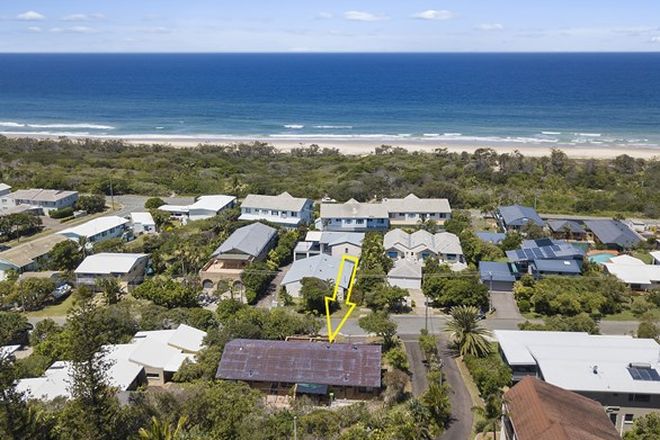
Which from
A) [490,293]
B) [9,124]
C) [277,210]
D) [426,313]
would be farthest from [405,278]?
[9,124]

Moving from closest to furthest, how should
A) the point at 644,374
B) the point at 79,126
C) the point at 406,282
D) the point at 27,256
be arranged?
1. the point at 644,374
2. the point at 406,282
3. the point at 27,256
4. the point at 79,126

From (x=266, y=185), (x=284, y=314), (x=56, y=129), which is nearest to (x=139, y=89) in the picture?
(x=56, y=129)

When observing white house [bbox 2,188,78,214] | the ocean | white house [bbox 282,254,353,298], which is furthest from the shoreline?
white house [bbox 282,254,353,298]

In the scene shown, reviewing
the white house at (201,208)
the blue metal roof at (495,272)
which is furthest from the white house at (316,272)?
the white house at (201,208)

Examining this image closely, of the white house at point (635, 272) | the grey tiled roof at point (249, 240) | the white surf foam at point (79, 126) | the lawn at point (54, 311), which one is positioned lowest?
the white surf foam at point (79, 126)

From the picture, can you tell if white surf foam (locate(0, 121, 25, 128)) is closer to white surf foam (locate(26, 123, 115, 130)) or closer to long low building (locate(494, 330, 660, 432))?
white surf foam (locate(26, 123, 115, 130))

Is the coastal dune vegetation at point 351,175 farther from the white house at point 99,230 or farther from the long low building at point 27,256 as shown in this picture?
the long low building at point 27,256

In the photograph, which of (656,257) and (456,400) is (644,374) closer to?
(456,400)
